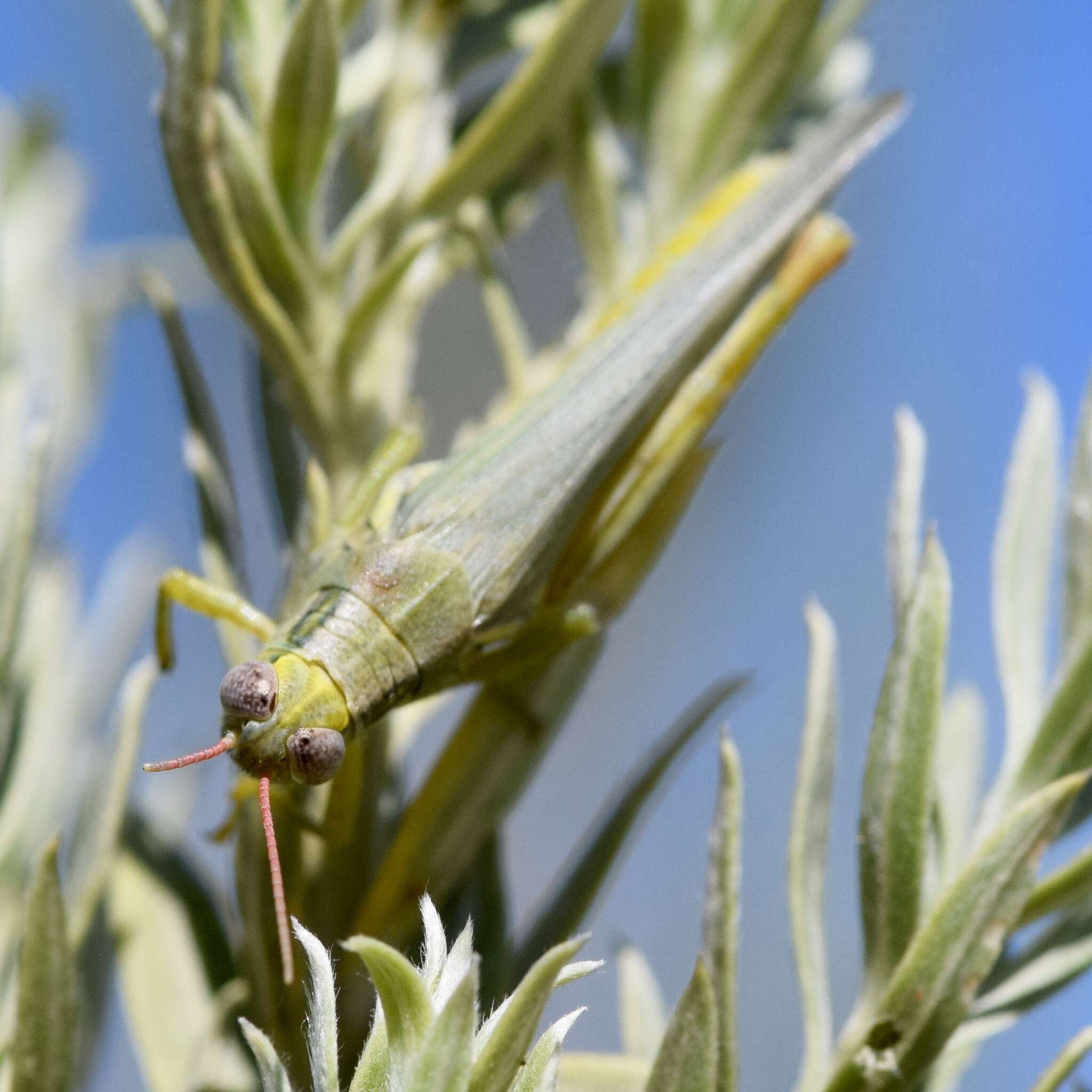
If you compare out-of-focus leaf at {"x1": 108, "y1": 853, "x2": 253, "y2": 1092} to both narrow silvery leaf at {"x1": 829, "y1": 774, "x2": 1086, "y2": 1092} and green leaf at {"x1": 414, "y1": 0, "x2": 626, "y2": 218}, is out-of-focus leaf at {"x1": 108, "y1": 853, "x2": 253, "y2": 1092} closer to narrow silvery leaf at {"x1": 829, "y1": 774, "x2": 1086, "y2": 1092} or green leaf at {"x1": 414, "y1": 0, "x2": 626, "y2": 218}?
narrow silvery leaf at {"x1": 829, "y1": 774, "x2": 1086, "y2": 1092}

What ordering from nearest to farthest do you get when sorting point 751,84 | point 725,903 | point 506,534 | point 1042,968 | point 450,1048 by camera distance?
point 450,1048, point 725,903, point 1042,968, point 751,84, point 506,534

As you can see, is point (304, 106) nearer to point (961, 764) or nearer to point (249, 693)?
point (249, 693)

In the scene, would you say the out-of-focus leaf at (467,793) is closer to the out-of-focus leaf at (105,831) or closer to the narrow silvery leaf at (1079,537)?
the out-of-focus leaf at (105,831)

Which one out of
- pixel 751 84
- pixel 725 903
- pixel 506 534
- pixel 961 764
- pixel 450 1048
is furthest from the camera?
pixel 506 534

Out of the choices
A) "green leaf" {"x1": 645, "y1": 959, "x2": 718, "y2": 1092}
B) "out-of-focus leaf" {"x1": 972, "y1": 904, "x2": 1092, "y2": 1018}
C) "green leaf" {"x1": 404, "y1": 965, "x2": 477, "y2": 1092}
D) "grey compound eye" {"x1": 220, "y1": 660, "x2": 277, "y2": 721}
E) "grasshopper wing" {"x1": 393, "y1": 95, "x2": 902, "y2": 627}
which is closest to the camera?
"green leaf" {"x1": 404, "y1": 965, "x2": 477, "y2": 1092}

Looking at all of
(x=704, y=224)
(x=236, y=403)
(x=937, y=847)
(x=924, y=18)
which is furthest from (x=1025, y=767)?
(x=924, y=18)

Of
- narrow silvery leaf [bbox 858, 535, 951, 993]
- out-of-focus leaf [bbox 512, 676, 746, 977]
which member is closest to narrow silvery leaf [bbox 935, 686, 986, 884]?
narrow silvery leaf [bbox 858, 535, 951, 993]

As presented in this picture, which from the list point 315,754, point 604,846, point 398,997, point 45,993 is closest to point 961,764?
point 604,846
